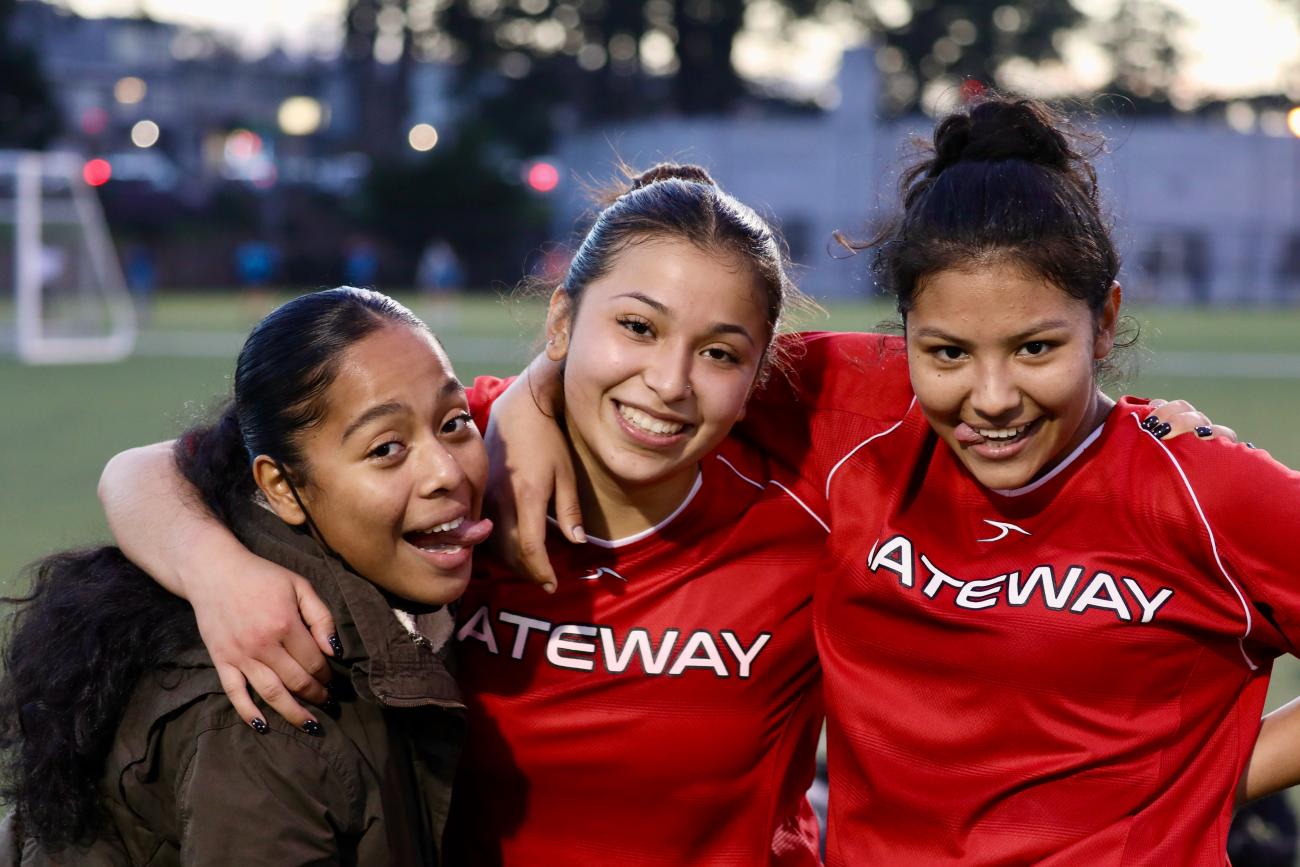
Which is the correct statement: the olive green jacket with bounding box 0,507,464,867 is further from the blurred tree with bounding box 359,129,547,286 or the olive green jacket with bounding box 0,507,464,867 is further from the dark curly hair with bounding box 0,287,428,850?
the blurred tree with bounding box 359,129,547,286

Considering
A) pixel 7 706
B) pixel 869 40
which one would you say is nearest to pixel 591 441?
pixel 7 706

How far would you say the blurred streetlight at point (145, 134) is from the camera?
5422cm

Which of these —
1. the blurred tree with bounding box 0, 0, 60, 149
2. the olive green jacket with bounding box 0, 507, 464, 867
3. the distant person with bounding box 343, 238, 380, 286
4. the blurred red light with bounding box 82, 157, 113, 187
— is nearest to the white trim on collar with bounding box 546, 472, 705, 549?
the olive green jacket with bounding box 0, 507, 464, 867

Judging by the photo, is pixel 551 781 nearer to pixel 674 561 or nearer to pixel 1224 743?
pixel 674 561

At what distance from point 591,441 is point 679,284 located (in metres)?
0.33

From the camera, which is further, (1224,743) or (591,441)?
(591,441)

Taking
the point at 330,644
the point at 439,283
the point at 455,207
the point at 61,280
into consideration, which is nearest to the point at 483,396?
the point at 330,644

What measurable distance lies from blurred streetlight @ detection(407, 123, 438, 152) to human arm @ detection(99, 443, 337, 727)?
5250 cm

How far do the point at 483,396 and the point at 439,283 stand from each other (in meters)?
33.6

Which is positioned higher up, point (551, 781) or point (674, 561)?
point (674, 561)

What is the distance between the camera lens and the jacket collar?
246cm

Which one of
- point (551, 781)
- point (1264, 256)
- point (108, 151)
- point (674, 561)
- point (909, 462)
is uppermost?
point (909, 462)

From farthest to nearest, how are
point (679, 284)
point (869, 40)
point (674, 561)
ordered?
point (869, 40)
point (674, 561)
point (679, 284)

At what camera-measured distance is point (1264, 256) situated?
48500mm
